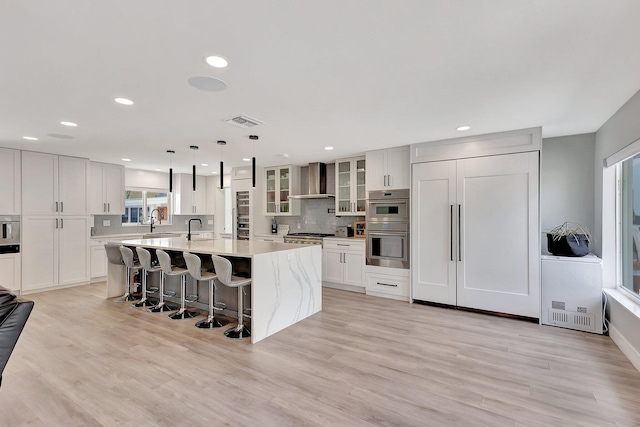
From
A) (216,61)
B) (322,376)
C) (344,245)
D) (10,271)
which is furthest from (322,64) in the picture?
(10,271)

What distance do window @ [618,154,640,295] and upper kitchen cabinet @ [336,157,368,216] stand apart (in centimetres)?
329

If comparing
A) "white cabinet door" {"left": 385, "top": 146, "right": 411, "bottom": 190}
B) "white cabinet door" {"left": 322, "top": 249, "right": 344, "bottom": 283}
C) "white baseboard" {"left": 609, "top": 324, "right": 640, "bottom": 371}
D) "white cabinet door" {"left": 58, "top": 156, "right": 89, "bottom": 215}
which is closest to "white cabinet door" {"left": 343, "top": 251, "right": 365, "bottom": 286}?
"white cabinet door" {"left": 322, "top": 249, "right": 344, "bottom": 283}

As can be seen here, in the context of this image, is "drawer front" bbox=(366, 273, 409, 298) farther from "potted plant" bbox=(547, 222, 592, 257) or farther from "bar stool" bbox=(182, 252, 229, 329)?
"bar stool" bbox=(182, 252, 229, 329)

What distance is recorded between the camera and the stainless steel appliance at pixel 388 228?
4.88 m

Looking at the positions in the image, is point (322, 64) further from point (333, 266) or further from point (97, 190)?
point (97, 190)

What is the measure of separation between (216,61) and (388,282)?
4.04m

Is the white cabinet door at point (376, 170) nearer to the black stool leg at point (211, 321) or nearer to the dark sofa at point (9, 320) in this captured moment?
the black stool leg at point (211, 321)

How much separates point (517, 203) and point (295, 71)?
10.7ft

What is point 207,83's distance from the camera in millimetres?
2521

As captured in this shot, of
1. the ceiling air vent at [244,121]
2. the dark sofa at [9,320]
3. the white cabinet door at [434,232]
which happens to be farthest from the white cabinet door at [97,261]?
the white cabinet door at [434,232]

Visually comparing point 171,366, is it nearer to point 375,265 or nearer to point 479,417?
point 479,417

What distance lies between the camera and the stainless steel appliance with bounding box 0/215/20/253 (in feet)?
16.3

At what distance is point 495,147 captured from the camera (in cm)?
405

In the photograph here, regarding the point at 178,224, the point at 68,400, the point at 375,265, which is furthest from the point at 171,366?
the point at 178,224
